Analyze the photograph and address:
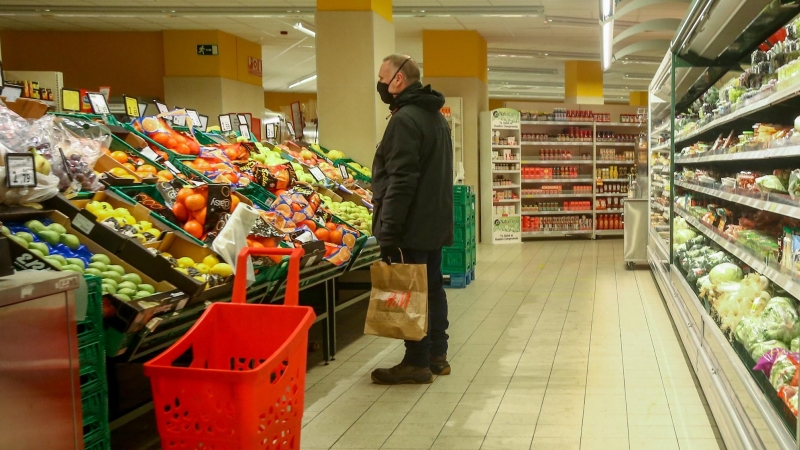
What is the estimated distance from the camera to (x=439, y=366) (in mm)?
4336

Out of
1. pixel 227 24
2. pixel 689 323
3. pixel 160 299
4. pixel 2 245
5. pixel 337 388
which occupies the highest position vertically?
pixel 227 24

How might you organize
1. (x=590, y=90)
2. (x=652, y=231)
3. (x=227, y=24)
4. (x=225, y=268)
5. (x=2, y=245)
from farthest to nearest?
(x=590, y=90), (x=227, y=24), (x=652, y=231), (x=225, y=268), (x=2, y=245)

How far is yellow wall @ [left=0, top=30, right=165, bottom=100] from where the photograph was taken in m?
12.8

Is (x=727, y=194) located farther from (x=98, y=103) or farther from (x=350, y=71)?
(x=350, y=71)

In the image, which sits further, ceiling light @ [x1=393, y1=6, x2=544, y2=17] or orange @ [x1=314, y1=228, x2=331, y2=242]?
ceiling light @ [x1=393, y1=6, x2=544, y2=17]

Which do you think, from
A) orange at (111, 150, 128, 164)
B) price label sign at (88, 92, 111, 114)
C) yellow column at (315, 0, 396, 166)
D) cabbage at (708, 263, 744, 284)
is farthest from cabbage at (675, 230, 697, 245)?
price label sign at (88, 92, 111, 114)

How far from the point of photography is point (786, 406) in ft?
7.50

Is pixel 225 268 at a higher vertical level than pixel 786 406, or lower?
higher

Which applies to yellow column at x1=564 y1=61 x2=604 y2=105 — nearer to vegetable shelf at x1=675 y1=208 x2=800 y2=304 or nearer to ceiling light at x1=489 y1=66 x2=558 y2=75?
ceiling light at x1=489 y1=66 x2=558 y2=75

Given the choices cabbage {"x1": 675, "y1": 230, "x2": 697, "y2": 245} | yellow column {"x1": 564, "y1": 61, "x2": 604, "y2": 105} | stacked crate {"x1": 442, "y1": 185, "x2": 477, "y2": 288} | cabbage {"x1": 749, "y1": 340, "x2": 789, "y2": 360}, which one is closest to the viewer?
cabbage {"x1": 749, "y1": 340, "x2": 789, "y2": 360}

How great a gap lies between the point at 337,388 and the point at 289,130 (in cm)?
399

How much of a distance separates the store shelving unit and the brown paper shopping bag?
1.46 metres

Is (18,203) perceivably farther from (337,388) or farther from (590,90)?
(590,90)

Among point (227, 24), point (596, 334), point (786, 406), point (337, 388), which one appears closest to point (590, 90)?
A: point (227, 24)
